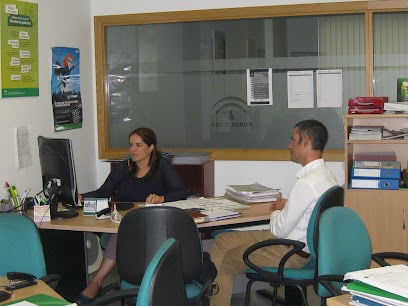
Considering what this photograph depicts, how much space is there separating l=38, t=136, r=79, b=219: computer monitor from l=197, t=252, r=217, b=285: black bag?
34.2 inches

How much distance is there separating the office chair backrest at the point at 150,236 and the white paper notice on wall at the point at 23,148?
1412 mm

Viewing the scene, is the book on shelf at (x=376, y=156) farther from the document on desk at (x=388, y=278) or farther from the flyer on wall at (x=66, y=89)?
the document on desk at (x=388, y=278)

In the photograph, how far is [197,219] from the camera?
3.54m

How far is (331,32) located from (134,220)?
2746 millimetres

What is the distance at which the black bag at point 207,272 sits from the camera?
3.34 meters

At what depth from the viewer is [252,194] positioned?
4102 mm

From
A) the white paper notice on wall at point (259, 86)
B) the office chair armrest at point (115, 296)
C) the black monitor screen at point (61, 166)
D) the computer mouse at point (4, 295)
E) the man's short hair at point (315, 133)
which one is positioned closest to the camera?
the computer mouse at point (4, 295)

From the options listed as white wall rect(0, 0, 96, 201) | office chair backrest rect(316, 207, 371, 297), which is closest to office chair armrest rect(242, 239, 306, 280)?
office chair backrest rect(316, 207, 371, 297)

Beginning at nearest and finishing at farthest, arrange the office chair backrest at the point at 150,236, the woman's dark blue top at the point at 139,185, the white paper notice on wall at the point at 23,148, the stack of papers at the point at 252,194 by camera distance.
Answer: the office chair backrest at the point at 150,236
the stack of papers at the point at 252,194
the white paper notice on wall at the point at 23,148
the woman's dark blue top at the point at 139,185

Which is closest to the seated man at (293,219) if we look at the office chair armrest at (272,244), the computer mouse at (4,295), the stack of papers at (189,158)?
the office chair armrest at (272,244)

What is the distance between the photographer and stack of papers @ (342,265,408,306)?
78.0 inches

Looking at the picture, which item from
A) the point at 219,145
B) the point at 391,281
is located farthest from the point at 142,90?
the point at 391,281

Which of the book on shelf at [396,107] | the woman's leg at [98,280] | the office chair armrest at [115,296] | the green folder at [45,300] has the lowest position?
the woman's leg at [98,280]

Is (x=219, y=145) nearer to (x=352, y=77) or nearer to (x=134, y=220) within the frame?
(x=352, y=77)
